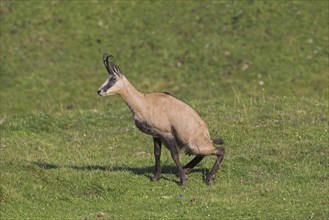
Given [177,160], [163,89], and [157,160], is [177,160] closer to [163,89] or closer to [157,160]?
[157,160]

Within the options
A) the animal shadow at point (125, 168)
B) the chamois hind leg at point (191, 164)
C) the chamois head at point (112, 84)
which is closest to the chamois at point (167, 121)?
the chamois head at point (112, 84)

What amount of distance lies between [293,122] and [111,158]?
15.6 feet

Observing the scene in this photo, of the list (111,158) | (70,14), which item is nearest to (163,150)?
(111,158)

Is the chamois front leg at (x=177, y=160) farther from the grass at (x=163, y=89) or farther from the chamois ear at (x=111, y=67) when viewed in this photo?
the chamois ear at (x=111, y=67)

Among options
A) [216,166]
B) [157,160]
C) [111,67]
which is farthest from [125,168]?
[111,67]

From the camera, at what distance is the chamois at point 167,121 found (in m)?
16.2

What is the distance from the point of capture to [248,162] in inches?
698

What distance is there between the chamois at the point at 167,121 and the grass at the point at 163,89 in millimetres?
708

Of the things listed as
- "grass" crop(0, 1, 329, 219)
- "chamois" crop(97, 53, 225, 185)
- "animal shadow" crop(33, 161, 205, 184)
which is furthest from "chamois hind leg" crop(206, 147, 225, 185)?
"animal shadow" crop(33, 161, 205, 184)

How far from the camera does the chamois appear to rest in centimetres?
1616

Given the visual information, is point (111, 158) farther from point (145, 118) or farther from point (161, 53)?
point (161, 53)

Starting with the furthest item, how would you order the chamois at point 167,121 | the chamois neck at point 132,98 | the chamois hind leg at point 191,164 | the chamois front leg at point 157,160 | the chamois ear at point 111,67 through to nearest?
the chamois hind leg at point 191,164 → the chamois front leg at point 157,160 → the chamois neck at point 132,98 → the chamois at point 167,121 → the chamois ear at point 111,67

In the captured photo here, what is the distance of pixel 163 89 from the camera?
1217 inches

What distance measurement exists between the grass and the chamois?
708mm
